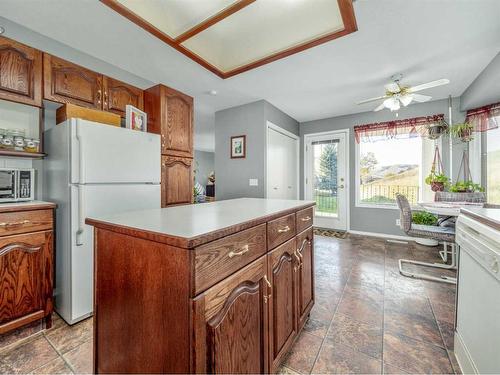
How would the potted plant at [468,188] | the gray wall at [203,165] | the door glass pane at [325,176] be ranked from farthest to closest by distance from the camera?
the gray wall at [203,165]
the door glass pane at [325,176]
the potted plant at [468,188]

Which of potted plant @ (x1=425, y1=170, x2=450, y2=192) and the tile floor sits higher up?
potted plant @ (x1=425, y1=170, x2=450, y2=192)

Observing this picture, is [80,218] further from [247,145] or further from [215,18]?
[247,145]

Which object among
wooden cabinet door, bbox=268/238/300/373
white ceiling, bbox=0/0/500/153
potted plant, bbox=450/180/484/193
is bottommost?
wooden cabinet door, bbox=268/238/300/373

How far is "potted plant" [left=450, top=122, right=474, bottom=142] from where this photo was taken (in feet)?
9.82

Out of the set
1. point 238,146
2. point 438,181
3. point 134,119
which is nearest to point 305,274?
point 134,119

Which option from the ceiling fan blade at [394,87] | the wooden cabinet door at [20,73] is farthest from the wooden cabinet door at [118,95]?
the ceiling fan blade at [394,87]

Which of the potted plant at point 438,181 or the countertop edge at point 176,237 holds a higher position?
the potted plant at point 438,181

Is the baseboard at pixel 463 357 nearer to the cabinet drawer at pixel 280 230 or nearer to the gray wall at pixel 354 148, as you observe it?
the cabinet drawer at pixel 280 230

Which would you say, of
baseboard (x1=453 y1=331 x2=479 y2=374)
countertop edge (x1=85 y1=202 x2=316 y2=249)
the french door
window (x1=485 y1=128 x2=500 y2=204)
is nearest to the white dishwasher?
baseboard (x1=453 y1=331 x2=479 y2=374)

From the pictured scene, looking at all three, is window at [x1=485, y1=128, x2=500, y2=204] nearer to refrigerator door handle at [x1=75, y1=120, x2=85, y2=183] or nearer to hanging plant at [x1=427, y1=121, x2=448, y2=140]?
hanging plant at [x1=427, y1=121, x2=448, y2=140]

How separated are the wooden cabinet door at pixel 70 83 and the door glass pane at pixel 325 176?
12.5 feet

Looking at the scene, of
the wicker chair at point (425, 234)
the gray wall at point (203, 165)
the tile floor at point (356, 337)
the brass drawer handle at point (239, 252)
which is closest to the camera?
the brass drawer handle at point (239, 252)

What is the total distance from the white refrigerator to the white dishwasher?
2.27 m

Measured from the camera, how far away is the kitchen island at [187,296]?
0.67m
